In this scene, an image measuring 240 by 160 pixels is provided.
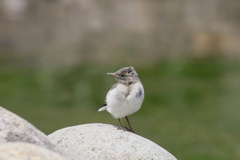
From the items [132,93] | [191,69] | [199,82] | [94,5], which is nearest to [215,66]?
[191,69]

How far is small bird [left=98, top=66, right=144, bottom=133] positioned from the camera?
733 cm

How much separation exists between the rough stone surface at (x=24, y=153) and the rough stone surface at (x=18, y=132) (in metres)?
0.86

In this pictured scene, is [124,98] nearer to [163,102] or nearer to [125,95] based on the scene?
[125,95]

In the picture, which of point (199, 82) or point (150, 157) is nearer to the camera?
point (150, 157)

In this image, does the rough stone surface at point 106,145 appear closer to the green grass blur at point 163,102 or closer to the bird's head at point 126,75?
the bird's head at point 126,75

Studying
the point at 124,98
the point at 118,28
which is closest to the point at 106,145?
the point at 124,98

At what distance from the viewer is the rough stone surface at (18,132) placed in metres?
5.29

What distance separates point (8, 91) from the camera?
67.6 ft

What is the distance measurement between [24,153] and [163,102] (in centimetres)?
1540

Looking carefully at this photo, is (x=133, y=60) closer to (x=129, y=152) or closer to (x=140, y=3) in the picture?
(x=140, y=3)

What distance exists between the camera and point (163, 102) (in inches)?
767

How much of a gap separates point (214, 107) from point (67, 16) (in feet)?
53.0

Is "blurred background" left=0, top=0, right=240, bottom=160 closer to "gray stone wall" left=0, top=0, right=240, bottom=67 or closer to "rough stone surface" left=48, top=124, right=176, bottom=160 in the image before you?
"gray stone wall" left=0, top=0, right=240, bottom=67

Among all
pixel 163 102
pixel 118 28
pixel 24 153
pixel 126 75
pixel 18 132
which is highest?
pixel 118 28
